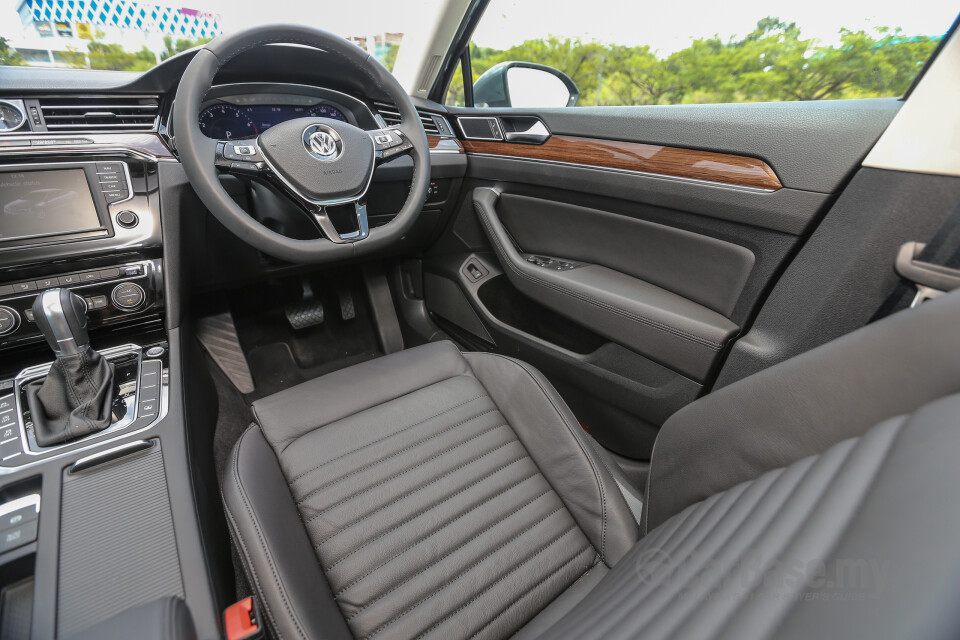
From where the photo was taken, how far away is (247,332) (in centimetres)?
171

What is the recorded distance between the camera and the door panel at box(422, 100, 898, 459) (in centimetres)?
91

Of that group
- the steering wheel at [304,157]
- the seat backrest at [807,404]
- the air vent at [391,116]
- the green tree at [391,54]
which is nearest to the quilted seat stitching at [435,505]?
the seat backrest at [807,404]

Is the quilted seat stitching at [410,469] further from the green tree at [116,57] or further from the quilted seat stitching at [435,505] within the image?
the green tree at [116,57]

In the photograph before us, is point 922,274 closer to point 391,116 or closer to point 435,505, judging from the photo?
point 435,505

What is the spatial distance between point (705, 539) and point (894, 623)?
279 mm

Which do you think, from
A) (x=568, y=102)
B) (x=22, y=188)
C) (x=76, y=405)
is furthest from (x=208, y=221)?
(x=568, y=102)

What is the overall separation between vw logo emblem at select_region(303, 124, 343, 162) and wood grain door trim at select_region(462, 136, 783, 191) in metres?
0.57

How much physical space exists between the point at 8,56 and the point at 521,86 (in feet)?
4.23

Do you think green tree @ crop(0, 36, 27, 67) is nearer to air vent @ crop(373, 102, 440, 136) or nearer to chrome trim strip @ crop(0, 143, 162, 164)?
chrome trim strip @ crop(0, 143, 162, 164)

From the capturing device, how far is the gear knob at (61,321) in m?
0.78

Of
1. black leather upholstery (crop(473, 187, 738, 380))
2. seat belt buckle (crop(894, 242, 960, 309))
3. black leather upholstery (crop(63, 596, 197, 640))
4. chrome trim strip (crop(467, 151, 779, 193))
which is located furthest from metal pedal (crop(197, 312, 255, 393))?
seat belt buckle (crop(894, 242, 960, 309))

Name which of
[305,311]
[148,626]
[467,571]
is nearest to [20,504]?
[148,626]

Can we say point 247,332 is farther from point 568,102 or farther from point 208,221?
point 568,102

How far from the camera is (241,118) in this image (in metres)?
1.23
